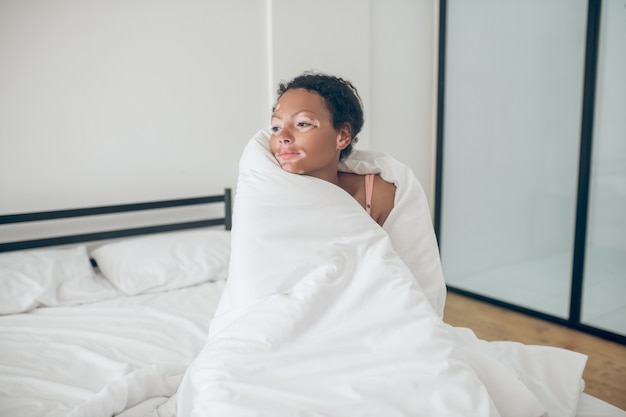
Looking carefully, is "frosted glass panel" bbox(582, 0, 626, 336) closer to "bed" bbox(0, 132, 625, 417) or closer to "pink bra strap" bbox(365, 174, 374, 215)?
"bed" bbox(0, 132, 625, 417)

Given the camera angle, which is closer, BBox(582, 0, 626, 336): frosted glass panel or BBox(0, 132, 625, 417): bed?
BBox(0, 132, 625, 417): bed

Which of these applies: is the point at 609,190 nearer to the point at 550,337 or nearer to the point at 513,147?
the point at 513,147

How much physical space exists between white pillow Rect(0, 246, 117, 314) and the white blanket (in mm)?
1080

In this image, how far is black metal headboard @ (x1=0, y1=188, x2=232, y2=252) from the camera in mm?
2246

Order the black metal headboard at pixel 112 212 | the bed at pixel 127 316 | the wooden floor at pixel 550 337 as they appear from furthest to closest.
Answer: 1. the black metal headboard at pixel 112 212
2. the wooden floor at pixel 550 337
3. the bed at pixel 127 316

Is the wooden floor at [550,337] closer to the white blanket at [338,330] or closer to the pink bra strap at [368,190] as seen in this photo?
the white blanket at [338,330]

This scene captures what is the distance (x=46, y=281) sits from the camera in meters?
2.04

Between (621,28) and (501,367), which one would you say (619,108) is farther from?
(501,367)

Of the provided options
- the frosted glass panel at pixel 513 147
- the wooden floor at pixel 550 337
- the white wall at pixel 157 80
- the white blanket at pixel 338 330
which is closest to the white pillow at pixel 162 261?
the white wall at pixel 157 80

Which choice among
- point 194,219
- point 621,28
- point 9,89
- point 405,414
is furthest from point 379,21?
point 405,414

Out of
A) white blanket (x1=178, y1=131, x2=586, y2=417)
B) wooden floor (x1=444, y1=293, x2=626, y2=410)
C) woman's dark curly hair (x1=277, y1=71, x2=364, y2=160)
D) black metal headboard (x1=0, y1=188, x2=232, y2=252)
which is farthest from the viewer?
black metal headboard (x1=0, y1=188, x2=232, y2=252)

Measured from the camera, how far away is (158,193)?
105 inches

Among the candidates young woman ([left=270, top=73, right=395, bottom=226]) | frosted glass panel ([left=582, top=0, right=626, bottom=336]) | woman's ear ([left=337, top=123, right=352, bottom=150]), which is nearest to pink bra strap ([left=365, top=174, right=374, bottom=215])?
young woman ([left=270, top=73, right=395, bottom=226])

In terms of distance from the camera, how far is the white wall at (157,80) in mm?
2307
